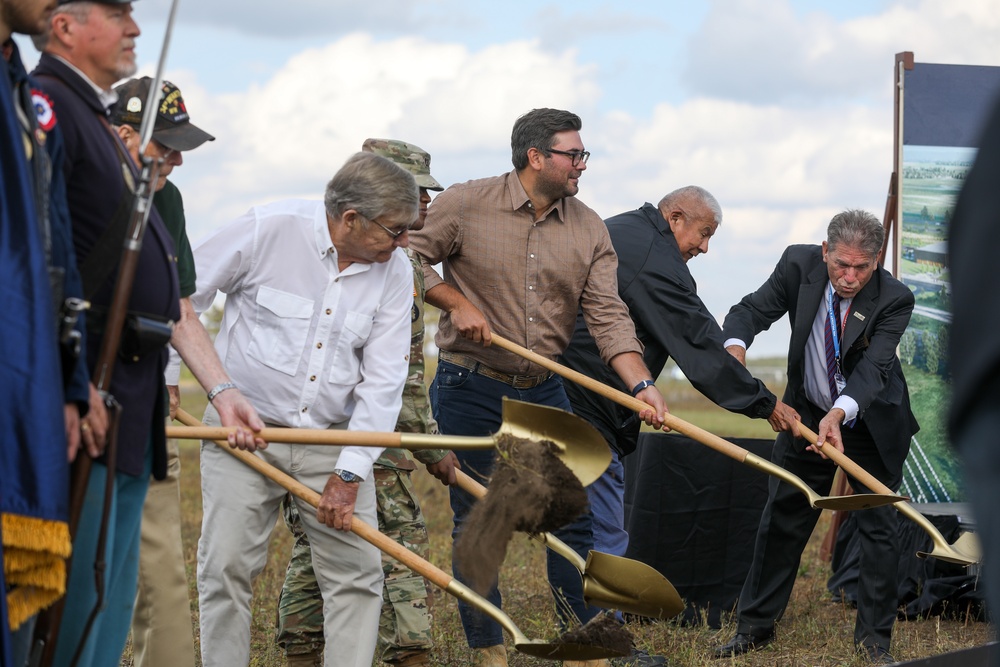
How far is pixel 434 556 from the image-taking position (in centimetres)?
830

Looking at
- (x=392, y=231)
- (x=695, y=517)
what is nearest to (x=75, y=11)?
(x=392, y=231)

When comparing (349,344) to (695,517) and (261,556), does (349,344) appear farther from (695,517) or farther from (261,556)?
(695,517)

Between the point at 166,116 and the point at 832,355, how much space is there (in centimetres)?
349

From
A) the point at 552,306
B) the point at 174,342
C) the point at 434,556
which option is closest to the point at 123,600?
the point at 174,342

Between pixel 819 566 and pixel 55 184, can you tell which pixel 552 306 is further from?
pixel 819 566

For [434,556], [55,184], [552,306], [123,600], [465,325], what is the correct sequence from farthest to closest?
[434,556], [552,306], [465,325], [123,600], [55,184]

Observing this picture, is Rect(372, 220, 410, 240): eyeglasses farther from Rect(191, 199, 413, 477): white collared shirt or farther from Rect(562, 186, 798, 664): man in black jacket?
Rect(562, 186, 798, 664): man in black jacket

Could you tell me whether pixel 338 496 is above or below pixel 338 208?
below

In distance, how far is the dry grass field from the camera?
18.6ft

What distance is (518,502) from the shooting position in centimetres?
362

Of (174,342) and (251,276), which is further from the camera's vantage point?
(251,276)

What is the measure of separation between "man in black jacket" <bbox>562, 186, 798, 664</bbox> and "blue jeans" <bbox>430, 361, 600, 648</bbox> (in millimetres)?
336

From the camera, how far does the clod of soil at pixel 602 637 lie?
390 centimetres

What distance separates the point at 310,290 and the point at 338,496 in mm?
688
